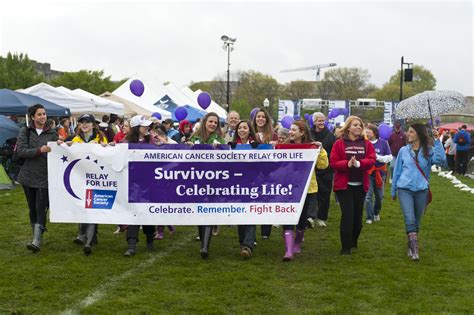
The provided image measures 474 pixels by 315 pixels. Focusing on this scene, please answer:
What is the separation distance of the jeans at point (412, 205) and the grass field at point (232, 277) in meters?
0.46

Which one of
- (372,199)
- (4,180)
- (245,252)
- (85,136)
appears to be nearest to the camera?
(245,252)

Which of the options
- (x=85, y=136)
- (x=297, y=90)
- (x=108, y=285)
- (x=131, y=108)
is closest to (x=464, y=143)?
(x=131, y=108)

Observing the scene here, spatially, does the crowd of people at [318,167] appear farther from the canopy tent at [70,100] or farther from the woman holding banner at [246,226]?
the canopy tent at [70,100]

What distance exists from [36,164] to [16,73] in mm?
59558

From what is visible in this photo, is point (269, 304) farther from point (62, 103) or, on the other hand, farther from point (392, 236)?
point (62, 103)

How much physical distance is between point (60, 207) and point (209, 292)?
2.62 m

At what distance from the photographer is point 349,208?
754cm

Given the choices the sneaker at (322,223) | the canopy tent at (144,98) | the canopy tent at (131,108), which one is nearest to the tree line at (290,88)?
the canopy tent at (144,98)

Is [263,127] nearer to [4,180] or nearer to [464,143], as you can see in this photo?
[4,180]

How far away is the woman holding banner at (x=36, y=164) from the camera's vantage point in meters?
7.43

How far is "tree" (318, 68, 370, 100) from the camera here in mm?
87812

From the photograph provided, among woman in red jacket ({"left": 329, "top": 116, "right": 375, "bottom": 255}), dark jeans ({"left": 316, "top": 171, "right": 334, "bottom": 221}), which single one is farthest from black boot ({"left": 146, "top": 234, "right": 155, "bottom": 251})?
dark jeans ({"left": 316, "top": 171, "right": 334, "bottom": 221})

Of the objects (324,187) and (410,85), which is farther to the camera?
(410,85)

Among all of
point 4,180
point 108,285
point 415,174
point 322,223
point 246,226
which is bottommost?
point 108,285
